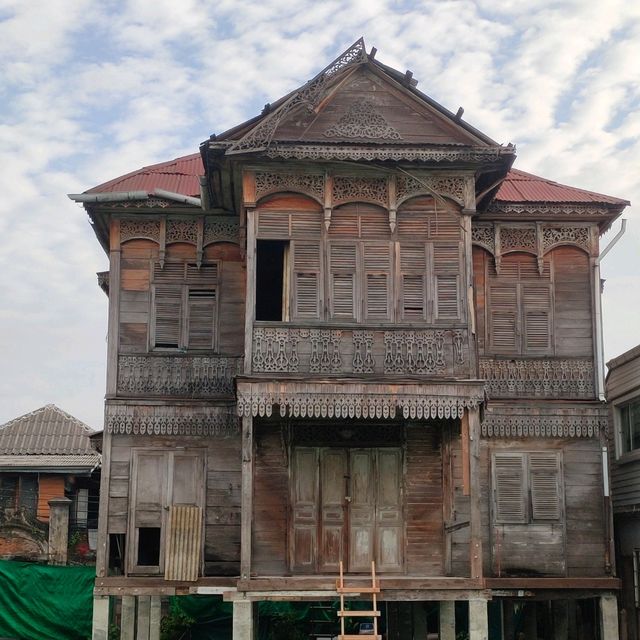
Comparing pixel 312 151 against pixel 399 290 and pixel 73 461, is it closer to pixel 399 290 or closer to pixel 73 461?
pixel 399 290

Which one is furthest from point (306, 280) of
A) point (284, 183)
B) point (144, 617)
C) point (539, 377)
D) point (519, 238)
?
point (144, 617)

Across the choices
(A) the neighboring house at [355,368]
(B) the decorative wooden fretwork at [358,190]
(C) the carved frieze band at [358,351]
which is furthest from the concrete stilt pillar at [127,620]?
(B) the decorative wooden fretwork at [358,190]

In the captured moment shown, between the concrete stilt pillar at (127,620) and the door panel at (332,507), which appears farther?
the concrete stilt pillar at (127,620)

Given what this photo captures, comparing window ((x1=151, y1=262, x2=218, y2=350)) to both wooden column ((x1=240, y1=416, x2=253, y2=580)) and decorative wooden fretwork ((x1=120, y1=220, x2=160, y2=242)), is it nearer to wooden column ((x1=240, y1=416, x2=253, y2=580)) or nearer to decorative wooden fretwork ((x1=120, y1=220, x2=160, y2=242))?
decorative wooden fretwork ((x1=120, y1=220, x2=160, y2=242))

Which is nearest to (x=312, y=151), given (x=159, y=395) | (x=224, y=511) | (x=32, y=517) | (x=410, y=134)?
(x=410, y=134)

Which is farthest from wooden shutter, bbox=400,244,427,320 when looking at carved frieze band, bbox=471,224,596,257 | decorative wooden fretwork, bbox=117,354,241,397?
decorative wooden fretwork, bbox=117,354,241,397

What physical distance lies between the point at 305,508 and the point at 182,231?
618cm

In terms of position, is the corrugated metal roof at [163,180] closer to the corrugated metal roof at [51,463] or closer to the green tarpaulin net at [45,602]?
the green tarpaulin net at [45,602]

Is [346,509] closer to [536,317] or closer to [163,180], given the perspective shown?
[536,317]

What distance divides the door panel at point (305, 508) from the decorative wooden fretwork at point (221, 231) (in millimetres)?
4607

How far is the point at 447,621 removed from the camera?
73.7 ft

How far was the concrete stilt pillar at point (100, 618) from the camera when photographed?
19.5 metres

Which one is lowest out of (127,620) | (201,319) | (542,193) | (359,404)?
(127,620)

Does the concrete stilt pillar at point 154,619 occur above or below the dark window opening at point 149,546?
below
